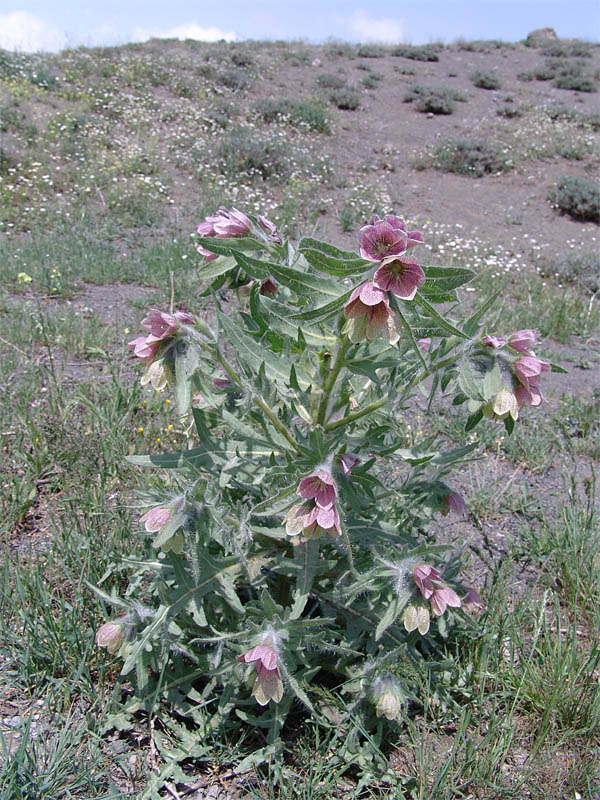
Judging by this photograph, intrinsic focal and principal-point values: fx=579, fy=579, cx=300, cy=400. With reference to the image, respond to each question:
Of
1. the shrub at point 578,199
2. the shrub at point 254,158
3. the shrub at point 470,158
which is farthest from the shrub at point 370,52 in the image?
the shrub at point 578,199

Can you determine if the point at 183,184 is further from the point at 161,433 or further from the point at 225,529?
the point at 225,529

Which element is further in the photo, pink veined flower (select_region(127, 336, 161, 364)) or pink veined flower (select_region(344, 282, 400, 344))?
pink veined flower (select_region(127, 336, 161, 364))

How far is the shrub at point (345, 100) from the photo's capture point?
15867 millimetres

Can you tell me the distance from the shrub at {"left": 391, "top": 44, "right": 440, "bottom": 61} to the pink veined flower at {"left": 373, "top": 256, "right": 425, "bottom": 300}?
24.2m

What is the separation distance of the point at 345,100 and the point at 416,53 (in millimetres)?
8188

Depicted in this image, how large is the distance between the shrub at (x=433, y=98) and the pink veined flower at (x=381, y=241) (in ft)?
56.5

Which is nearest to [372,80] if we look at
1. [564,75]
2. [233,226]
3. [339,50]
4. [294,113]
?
[339,50]

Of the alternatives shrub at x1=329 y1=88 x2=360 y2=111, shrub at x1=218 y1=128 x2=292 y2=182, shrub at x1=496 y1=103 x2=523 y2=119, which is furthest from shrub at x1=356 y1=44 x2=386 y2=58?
shrub at x1=218 y1=128 x2=292 y2=182

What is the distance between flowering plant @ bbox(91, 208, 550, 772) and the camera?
5.57ft

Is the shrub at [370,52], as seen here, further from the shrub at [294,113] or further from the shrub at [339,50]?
the shrub at [294,113]

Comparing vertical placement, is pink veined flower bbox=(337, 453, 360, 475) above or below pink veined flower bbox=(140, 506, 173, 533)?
above

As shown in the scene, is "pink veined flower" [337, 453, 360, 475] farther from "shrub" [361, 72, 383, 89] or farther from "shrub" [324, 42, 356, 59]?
"shrub" [324, 42, 356, 59]

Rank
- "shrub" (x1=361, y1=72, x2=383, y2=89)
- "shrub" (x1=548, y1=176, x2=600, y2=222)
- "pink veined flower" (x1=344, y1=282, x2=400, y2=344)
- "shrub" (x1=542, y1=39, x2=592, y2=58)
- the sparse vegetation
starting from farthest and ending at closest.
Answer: "shrub" (x1=542, y1=39, x2=592, y2=58) < "shrub" (x1=361, y1=72, x2=383, y2=89) < "shrub" (x1=548, y1=176, x2=600, y2=222) < the sparse vegetation < "pink veined flower" (x1=344, y1=282, x2=400, y2=344)

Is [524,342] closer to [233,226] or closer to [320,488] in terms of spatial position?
[320,488]
